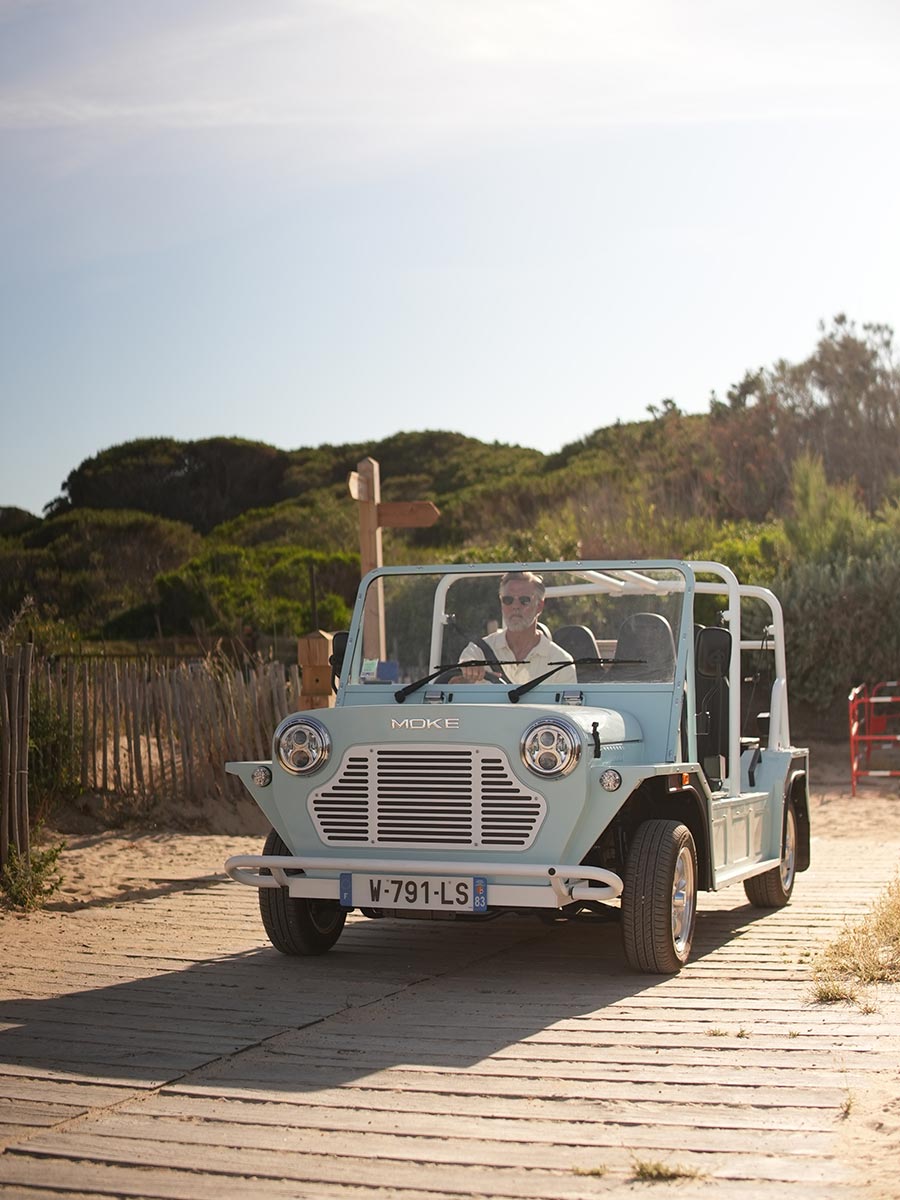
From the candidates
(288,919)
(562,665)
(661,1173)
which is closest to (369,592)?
(562,665)

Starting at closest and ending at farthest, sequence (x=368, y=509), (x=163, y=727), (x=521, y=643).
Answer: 1. (x=521, y=643)
2. (x=368, y=509)
3. (x=163, y=727)

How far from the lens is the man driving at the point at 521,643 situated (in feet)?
26.9

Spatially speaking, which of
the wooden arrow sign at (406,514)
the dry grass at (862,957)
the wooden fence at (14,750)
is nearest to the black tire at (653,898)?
the dry grass at (862,957)

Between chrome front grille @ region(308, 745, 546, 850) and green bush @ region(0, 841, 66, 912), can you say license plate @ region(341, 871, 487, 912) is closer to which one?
chrome front grille @ region(308, 745, 546, 850)

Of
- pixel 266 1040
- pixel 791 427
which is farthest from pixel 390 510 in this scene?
pixel 791 427

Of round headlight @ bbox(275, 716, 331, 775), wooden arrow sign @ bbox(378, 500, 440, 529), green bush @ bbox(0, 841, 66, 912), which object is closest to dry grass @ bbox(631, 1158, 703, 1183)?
round headlight @ bbox(275, 716, 331, 775)

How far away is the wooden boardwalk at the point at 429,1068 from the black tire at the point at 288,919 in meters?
0.11

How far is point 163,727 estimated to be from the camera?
14156 mm

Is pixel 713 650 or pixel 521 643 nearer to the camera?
pixel 713 650

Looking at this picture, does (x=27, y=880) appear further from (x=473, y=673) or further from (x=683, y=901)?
(x=683, y=901)

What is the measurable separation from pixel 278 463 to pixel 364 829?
53.0 m

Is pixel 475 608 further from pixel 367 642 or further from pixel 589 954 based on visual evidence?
pixel 589 954

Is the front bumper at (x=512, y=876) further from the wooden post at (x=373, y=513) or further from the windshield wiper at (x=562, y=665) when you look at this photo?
the wooden post at (x=373, y=513)

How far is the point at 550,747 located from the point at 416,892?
2.88ft
